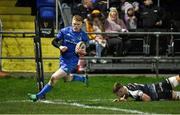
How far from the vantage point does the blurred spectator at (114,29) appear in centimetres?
2092

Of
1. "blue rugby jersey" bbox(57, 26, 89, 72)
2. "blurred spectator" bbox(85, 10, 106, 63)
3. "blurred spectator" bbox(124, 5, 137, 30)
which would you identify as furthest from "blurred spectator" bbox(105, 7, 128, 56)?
"blue rugby jersey" bbox(57, 26, 89, 72)

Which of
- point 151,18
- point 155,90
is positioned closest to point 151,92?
point 155,90

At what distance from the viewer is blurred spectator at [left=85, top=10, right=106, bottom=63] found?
20.7 metres

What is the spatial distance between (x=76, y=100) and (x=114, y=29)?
5909 millimetres

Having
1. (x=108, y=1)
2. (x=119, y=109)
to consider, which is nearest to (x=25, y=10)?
(x=108, y=1)

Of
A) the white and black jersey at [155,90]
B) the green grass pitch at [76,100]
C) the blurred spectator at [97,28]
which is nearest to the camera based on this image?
the green grass pitch at [76,100]

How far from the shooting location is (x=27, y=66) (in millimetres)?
21688

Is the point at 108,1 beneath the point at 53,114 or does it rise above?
above

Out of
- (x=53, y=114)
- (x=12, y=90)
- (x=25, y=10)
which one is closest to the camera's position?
(x=53, y=114)

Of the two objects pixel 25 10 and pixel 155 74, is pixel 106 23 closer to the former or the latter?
pixel 155 74

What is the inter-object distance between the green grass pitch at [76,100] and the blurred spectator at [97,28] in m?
0.85

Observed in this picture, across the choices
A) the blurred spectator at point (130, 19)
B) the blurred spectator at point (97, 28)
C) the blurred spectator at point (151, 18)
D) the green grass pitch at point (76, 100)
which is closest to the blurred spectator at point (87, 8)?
the blurred spectator at point (97, 28)

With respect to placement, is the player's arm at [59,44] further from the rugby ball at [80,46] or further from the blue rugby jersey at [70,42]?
the rugby ball at [80,46]

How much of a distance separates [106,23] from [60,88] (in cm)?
368
